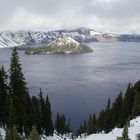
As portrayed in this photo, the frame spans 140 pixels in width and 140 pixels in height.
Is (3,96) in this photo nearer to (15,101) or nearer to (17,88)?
(15,101)

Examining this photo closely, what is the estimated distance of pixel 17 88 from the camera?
145ft

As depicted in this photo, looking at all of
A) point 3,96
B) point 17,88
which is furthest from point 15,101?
point 3,96

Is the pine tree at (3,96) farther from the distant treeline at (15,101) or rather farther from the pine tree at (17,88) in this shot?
the pine tree at (17,88)

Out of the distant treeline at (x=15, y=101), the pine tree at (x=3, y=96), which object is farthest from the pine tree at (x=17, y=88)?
the pine tree at (x=3, y=96)

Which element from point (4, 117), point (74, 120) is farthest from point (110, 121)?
point (74, 120)

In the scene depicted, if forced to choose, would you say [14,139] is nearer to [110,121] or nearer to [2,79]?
[2,79]

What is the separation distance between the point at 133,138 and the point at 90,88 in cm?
16914

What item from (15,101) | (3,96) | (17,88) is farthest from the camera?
(3,96)

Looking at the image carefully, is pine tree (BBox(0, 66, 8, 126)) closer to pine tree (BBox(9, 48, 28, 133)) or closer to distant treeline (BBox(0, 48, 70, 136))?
distant treeline (BBox(0, 48, 70, 136))

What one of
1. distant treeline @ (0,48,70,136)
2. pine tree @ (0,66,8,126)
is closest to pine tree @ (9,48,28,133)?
distant treeline @ (0,48,70,136)

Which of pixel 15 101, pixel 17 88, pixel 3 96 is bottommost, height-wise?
pixel 15 101

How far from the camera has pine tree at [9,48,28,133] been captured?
140ft

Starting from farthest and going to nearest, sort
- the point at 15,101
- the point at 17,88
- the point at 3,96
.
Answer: the point at 3,96, the point at 15,101, the point at 17,88

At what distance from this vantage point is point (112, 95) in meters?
173
